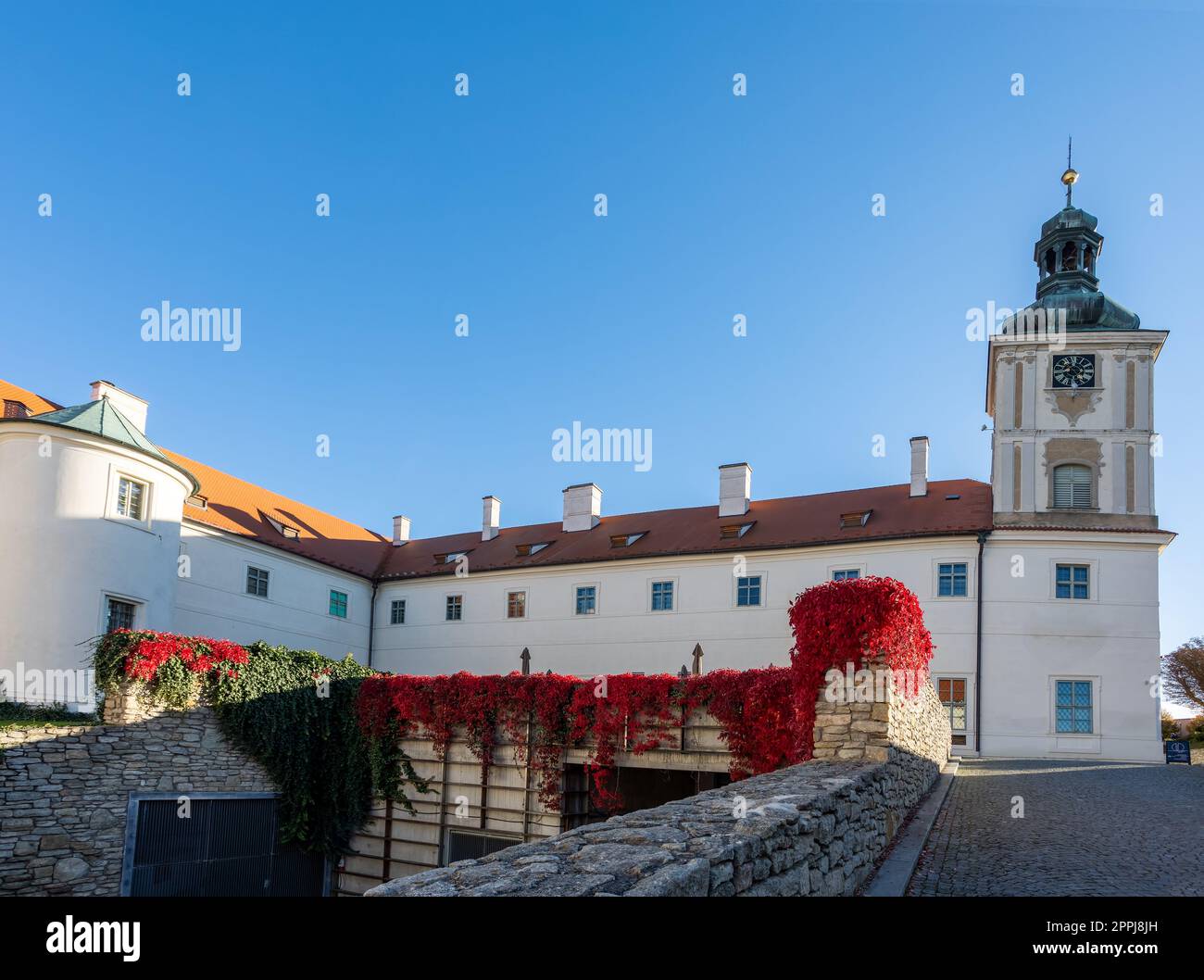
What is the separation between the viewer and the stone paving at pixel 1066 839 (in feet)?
26.2

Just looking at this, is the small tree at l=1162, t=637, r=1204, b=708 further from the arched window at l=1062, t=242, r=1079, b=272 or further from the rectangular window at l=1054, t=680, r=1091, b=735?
the arched window at l=1062, t=242, r=1079, b=272

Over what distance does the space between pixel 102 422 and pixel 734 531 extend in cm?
1858

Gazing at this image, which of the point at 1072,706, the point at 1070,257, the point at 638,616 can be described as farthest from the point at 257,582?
the point at 1070,257

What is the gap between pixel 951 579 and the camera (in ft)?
87.1

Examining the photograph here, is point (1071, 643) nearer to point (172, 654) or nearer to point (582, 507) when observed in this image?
point (582, 507)

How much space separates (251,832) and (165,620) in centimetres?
619

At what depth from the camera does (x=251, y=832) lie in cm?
1967

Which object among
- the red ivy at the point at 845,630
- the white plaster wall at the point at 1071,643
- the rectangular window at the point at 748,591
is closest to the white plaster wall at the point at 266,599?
the rectangular window at the point at 748,591

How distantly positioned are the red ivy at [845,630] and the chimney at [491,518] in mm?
26009

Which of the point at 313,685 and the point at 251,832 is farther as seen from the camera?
the point at 313,685

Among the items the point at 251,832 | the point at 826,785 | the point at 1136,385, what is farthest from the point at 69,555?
the point at 1136,385

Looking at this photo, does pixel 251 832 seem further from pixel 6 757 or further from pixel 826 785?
pixel 826 785

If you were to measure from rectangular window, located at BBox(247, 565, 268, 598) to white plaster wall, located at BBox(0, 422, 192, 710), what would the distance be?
22.5 feet
